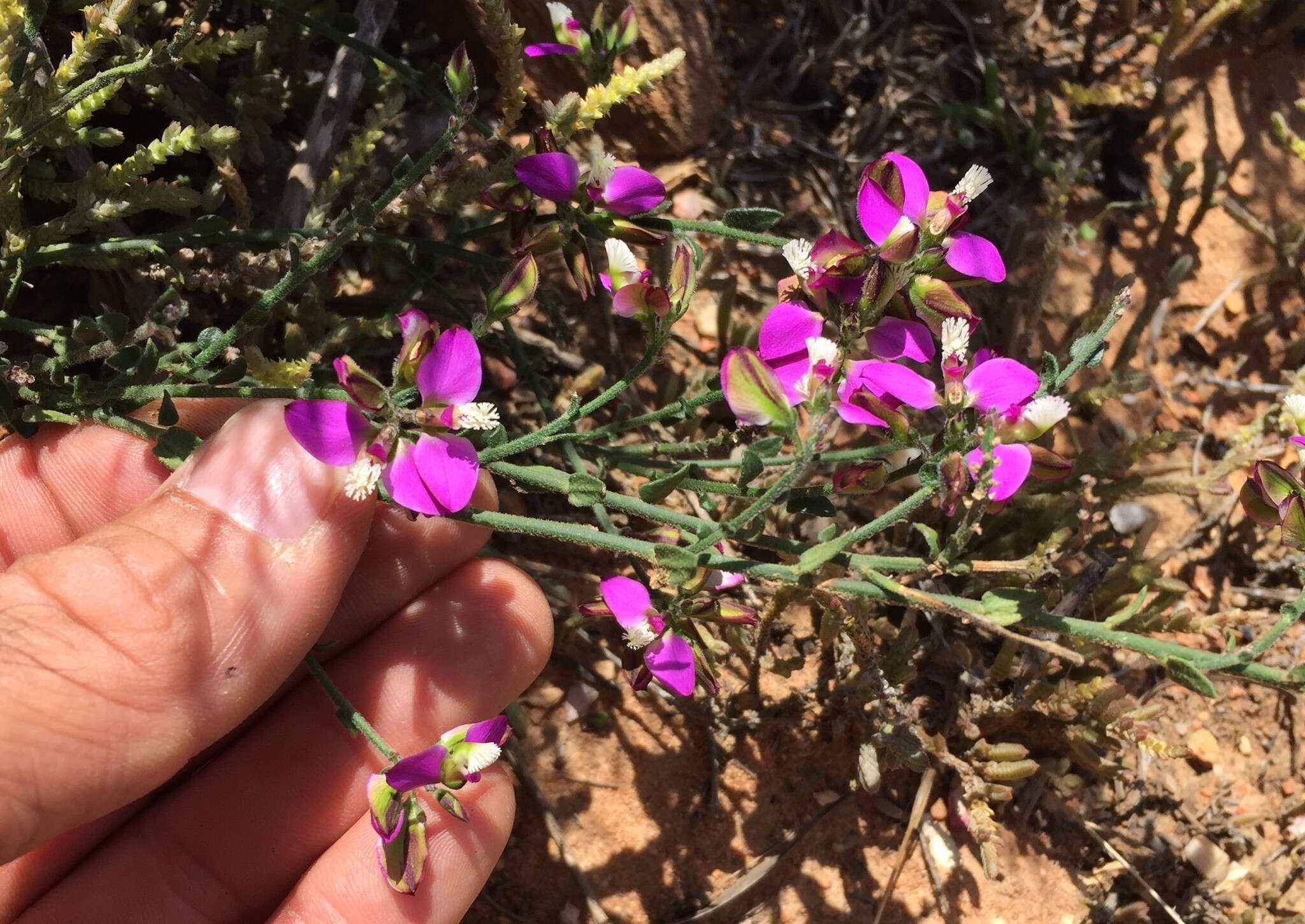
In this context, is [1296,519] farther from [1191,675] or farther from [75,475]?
[75,475]

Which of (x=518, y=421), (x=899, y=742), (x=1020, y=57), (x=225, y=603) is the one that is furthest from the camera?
(x=1020, y=57)

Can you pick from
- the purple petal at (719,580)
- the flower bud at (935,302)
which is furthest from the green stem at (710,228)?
the purple petal at (719,580)

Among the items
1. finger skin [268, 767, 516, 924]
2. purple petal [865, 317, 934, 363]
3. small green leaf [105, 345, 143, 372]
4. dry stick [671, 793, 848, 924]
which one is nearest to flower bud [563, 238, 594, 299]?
purple petal [865, 317, 934, 363]

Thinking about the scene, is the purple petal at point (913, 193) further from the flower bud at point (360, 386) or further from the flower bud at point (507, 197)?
the flower bud at point (360, 386)

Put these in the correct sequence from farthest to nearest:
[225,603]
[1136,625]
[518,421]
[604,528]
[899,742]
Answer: [518,421] < [1136,625] < [899,742] < [604,528] < [225,603]

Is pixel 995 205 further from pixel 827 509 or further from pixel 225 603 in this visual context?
pixel 225 603

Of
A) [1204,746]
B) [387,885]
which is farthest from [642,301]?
[1204,746]

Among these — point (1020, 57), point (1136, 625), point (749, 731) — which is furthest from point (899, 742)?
point (1020, 57)
